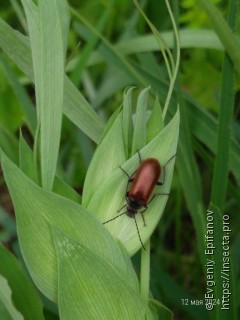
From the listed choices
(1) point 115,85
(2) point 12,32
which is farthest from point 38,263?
(1) point 115,85

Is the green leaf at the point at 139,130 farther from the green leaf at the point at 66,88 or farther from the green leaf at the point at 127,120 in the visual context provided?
the green leaf at the point at 66,88

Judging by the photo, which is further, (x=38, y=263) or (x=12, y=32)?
A: (x=12, y=32)

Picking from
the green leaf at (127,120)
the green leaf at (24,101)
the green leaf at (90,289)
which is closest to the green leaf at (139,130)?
the green leaf at (127,120)

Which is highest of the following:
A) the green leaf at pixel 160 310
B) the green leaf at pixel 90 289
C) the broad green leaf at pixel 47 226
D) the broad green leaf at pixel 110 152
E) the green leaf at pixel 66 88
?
the green leaf at pixel 66 88

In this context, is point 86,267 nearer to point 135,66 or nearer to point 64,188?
point 64,188

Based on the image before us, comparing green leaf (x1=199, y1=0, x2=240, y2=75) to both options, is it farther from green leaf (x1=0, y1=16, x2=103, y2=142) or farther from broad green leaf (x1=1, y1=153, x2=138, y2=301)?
broad green leaf (x1=1, y1=153, x2=138, y2=301)

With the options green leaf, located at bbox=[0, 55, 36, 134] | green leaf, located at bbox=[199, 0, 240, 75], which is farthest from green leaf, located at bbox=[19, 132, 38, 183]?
green leaf, located at bbox=[0, 55, 36, 134]
